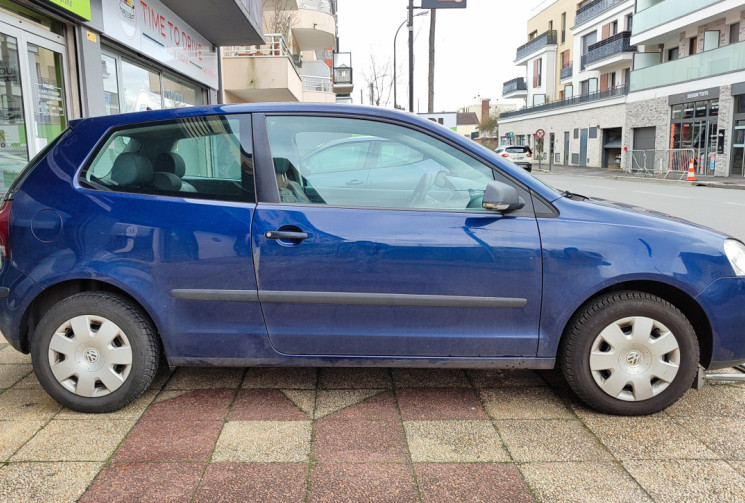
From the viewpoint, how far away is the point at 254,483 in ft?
8.46

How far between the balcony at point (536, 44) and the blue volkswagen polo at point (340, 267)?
52.7m

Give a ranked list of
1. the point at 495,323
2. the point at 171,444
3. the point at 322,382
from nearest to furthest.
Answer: the point at 171,444, the point at 495,323, the point at 322,382

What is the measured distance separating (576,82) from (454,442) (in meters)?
48.0

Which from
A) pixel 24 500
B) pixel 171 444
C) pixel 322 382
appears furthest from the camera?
pixel 322 382

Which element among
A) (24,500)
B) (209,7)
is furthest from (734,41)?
(24,500)

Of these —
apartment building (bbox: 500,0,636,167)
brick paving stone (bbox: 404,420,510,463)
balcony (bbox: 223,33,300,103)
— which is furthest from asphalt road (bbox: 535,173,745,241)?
apartment building (bbox: 500,0,636,167)

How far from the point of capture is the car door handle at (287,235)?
122 inches

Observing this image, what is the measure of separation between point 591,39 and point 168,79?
39720 millimetres

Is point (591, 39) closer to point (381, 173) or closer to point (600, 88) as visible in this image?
point (600, 88)

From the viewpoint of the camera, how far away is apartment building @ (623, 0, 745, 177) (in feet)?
81.7

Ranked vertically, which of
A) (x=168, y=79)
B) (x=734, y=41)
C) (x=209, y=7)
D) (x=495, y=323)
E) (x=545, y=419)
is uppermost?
(x=734, y=41)

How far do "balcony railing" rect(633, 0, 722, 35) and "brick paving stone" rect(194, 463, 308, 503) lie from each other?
2931cm

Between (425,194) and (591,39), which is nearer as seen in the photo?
(425,194)

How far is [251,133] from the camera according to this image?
10.8 feet
